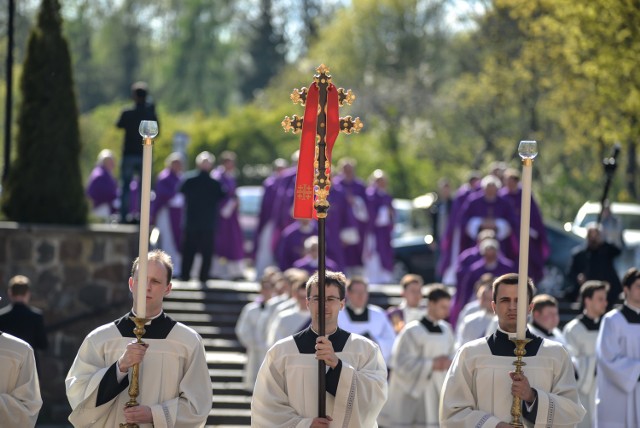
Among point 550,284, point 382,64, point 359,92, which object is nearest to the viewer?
point 550,284

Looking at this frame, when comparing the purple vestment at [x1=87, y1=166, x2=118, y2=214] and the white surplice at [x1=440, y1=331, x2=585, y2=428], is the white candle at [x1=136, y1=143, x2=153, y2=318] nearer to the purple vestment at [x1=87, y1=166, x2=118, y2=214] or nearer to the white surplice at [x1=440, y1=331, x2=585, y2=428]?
the white surplice at [x1=440, y1=331, x2=585, y2=428]

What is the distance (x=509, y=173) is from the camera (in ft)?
68.6

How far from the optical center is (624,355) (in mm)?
12148

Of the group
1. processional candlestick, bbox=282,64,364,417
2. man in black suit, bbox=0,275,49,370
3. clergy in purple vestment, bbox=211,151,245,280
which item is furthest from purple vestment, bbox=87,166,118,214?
processional candlestick, bbox=282,64,364,417

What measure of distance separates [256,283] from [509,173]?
3920 millimetres

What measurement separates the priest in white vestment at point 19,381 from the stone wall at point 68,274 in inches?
338

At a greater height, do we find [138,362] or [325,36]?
[325,36]

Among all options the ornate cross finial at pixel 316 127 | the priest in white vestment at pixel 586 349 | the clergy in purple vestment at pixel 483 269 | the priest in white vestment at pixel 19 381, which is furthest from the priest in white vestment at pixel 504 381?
the clergy in purple vestment at pixel 483 269

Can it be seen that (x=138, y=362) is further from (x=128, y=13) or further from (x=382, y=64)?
(x=128, y=13)

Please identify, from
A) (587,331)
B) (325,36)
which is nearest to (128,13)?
(325,36)

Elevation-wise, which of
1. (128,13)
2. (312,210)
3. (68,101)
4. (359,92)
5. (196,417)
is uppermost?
(128,13)

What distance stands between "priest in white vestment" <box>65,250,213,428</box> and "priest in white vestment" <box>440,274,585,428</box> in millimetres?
1420

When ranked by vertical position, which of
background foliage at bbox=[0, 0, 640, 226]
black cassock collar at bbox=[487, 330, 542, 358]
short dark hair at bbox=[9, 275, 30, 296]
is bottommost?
black cassock collar at bbox=[487, 330, 542, 358]

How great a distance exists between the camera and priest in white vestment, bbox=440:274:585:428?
8.48 metres
